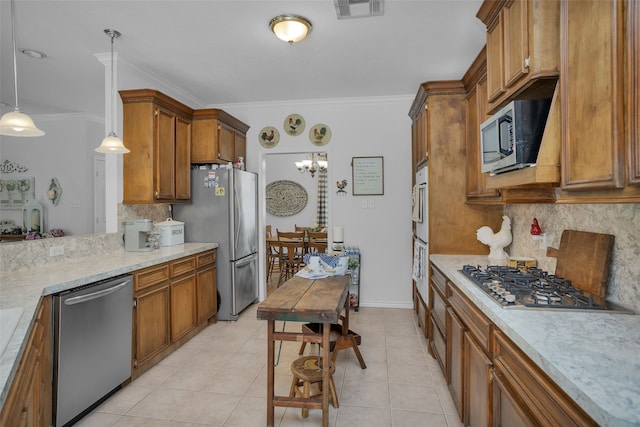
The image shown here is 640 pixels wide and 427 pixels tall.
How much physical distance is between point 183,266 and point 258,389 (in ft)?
4.50

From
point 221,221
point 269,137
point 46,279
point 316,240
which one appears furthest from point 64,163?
point 316,240

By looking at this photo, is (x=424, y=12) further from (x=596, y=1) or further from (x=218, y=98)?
(x=218, y=98)

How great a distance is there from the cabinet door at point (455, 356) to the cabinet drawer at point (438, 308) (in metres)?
0.19

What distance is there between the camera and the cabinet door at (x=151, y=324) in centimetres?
259

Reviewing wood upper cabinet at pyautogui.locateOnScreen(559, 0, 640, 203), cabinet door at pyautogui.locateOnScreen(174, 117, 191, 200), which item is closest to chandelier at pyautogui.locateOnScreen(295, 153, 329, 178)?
cabinet door at pyautogui.locateOnScreen(174, 117, 191, 200)

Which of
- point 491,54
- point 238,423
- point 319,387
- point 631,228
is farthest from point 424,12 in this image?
point 238,423

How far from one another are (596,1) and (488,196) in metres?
1.42

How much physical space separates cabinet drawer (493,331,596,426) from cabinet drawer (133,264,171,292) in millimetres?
2377

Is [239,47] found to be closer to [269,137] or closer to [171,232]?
[269,137]

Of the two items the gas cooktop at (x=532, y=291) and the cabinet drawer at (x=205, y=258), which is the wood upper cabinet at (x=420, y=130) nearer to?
the gas cooktop at (x=532, y=291)

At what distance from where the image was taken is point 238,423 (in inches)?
81.0

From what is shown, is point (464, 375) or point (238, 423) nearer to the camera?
point (464, 375)

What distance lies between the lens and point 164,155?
3391 millimetres

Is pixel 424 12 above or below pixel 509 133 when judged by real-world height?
above
